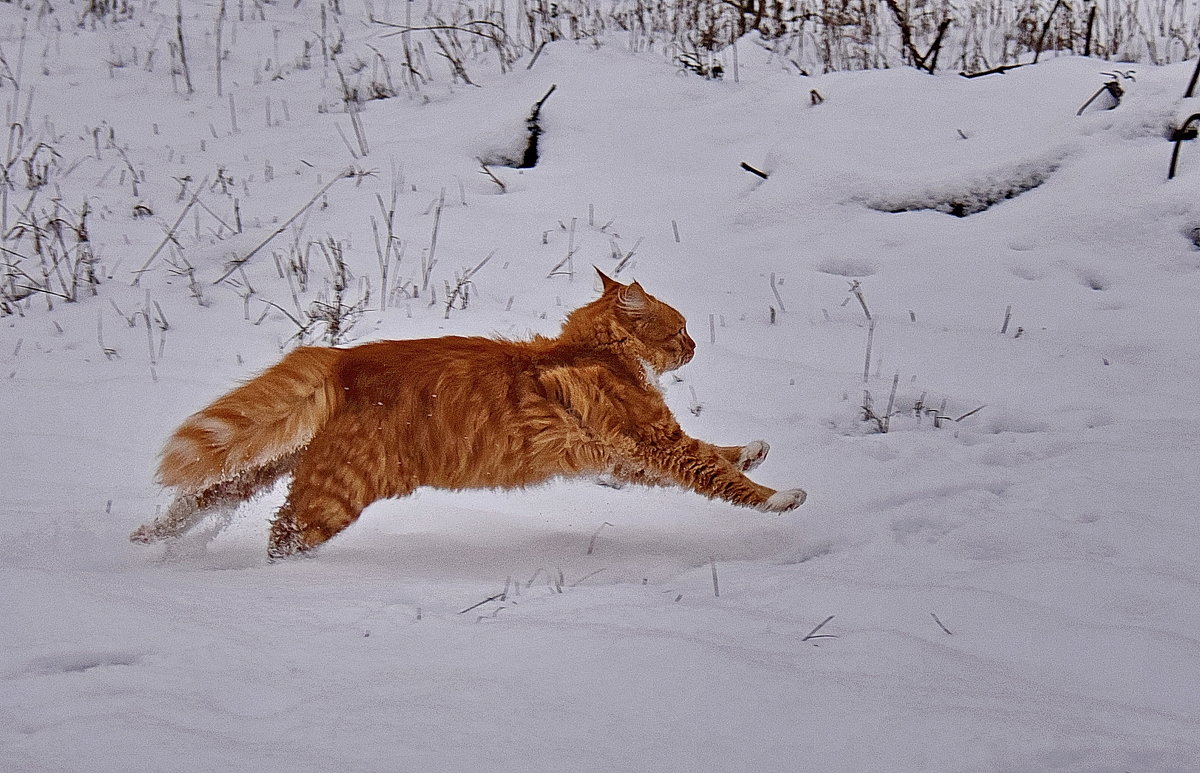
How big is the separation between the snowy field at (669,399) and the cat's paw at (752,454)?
0.19 metres

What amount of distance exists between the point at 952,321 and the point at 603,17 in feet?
17.4

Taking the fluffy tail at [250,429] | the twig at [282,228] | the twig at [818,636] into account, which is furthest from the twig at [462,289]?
the twig at [818,636]

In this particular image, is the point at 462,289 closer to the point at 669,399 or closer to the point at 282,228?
the point at 282,228

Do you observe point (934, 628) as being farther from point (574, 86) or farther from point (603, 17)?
point (603, 17)

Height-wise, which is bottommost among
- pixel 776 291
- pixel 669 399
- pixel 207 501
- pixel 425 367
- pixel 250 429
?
pixel 669 399

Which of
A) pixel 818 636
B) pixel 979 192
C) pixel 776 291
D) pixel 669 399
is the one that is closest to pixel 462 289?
pixel 669 399

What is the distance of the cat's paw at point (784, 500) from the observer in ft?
10.5

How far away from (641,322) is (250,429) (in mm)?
1396

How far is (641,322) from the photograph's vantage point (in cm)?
351

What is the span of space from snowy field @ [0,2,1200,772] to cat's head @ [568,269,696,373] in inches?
20.7

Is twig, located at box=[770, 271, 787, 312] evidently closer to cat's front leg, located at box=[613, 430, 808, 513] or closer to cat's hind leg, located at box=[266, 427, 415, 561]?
cat's front leg, located at box=[613, 430, 808, 513]

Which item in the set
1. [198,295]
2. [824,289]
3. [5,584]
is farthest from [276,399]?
[824,289]

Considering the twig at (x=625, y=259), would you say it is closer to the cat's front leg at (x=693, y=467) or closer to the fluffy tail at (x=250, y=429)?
the cat's front leg at (x=693, y=467)

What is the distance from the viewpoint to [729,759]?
5.70ft
